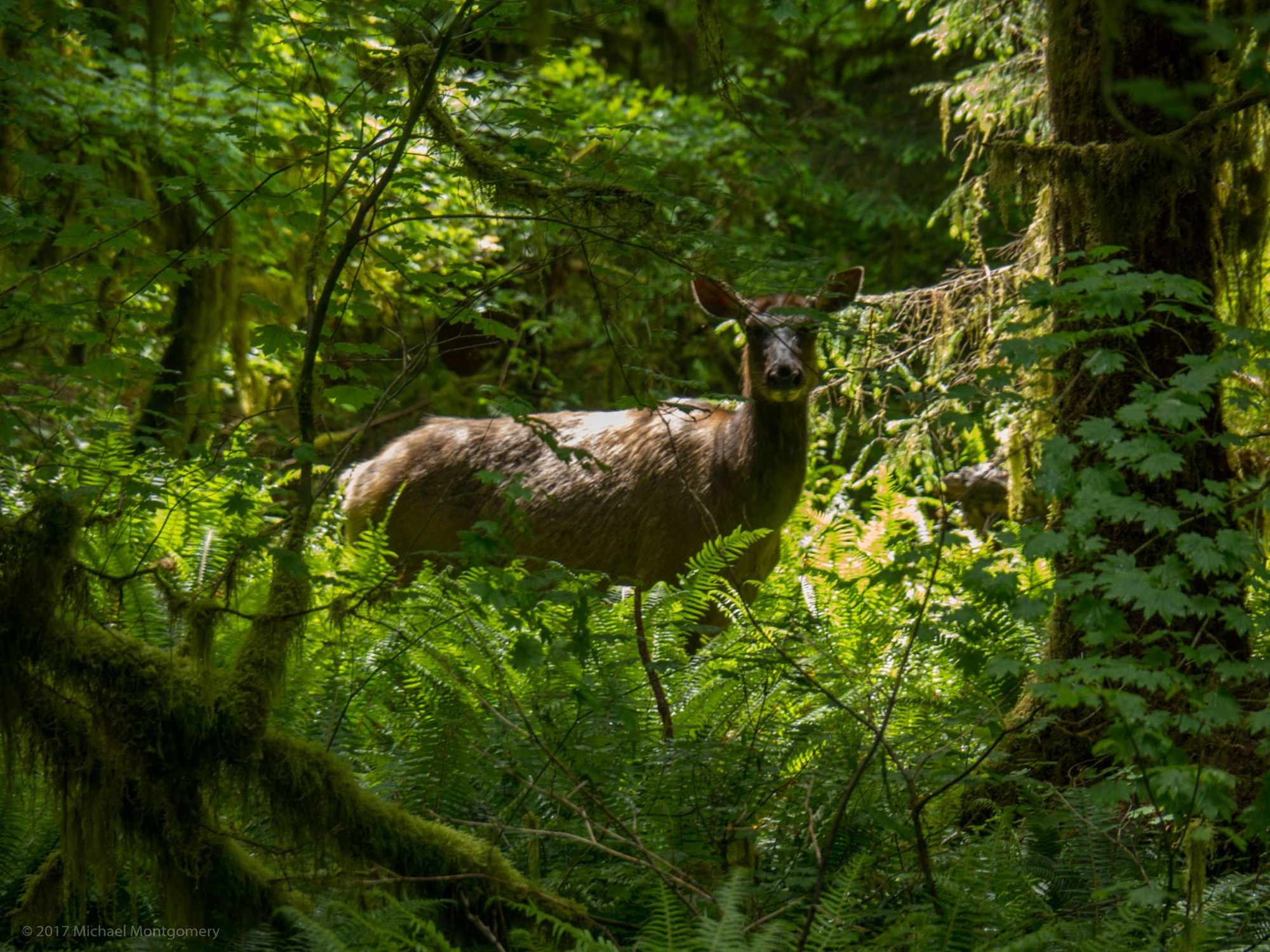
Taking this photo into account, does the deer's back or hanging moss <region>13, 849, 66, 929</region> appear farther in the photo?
the deer's back

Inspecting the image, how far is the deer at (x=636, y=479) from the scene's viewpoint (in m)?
7.08

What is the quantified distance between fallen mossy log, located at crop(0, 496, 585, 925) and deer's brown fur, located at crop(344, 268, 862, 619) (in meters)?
3.44

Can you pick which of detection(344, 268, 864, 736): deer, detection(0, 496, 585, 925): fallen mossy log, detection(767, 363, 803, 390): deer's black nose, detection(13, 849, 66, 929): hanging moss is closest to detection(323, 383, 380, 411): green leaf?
detection(0, 496, 585, 925): fallen mossy log

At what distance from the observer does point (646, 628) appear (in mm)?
4883

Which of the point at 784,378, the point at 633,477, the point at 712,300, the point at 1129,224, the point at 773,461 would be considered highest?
the point at 712,300

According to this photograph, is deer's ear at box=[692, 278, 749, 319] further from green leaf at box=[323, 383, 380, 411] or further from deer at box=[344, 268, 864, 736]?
green leaf at box=[323, 383, 380, 411]

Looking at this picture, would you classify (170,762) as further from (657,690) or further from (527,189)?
(527,189)

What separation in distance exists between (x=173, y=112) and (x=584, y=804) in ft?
16.9

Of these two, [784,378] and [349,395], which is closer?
[349,395]

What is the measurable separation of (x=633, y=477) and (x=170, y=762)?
16.3 feet

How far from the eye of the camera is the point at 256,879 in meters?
3.25

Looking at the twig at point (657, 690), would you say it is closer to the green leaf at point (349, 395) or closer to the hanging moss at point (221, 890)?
the green leaf at point (349, 395)

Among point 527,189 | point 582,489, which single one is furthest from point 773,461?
point 527,189

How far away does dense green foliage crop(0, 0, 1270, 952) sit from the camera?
9.98 ft
